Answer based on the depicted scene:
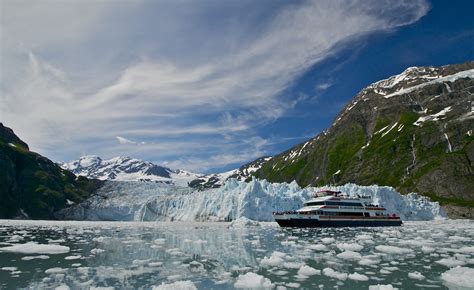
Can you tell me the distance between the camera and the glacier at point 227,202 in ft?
246

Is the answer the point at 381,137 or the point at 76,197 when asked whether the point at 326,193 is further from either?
the point at 381,137

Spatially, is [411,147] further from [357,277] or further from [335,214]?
[357,277]

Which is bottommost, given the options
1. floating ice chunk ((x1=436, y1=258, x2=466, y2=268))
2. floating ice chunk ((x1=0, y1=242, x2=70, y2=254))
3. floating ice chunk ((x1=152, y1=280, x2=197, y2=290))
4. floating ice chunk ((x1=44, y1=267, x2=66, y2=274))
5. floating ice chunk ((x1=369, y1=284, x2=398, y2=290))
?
floating ice chunk ((x1=436, y1=258, x2=466, y2=268))

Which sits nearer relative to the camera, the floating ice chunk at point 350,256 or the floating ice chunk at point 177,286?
the floating ice chunk at point 177,286

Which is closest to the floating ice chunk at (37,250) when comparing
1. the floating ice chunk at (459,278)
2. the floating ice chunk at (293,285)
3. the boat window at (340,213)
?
the floating ice chunk at (293,285)

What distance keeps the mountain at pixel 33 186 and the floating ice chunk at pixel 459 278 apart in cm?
12760

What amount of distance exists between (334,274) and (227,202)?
6504cm

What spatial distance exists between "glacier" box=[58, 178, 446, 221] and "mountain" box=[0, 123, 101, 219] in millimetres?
12293

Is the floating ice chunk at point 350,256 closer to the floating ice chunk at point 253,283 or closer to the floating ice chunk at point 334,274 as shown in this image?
the floating ice chunk at point 334,274

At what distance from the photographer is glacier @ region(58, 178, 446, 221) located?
7506 centimetres

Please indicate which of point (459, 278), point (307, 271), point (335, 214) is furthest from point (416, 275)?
point (335, 214)

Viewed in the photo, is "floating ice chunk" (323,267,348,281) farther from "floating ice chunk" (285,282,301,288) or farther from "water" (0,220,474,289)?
"floating ice chunk" (285,282,301,288)

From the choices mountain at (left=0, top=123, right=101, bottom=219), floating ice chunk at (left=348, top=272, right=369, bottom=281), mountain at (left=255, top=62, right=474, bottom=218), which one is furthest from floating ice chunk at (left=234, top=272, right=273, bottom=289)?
mountain at (left=0, top=123, right=101, bottom=219)

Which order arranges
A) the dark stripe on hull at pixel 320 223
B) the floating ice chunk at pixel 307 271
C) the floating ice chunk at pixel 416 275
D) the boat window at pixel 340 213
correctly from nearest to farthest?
the floating ice chunk at pixel 416 275, the floating ice chunk at pixel 307 271, the dark stripe on hull at pixel 320 223, the boat window at pixel 340 213
